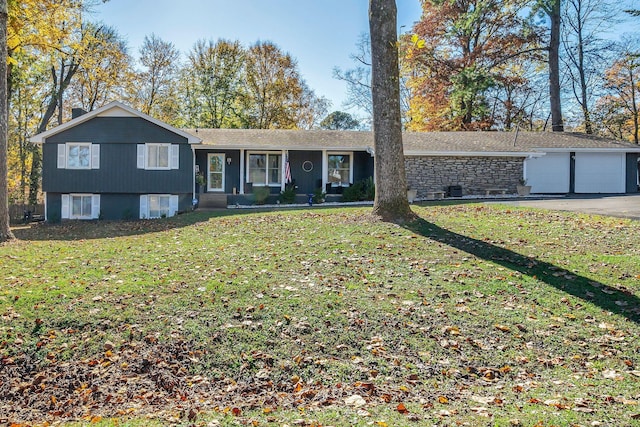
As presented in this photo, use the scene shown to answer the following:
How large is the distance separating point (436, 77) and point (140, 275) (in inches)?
1005

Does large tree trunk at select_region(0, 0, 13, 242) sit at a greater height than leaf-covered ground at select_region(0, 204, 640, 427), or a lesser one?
greater

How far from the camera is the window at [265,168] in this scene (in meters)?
21.5

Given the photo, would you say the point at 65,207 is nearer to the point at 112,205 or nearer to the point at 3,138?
the point at 112,205

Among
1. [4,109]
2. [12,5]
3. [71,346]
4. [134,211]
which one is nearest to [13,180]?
[134,211]

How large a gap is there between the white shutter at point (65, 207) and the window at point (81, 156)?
1.22 m

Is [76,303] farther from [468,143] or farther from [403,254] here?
[468,143]

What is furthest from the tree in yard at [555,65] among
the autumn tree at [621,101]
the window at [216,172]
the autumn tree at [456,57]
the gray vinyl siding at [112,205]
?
the gray vinyl siding at [112,205]

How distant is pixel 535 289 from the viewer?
6.20 meters

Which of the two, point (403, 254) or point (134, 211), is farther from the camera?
point (134, 211)

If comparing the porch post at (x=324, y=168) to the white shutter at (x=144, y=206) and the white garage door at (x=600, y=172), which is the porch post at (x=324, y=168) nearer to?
the white shutter at (x=144, y=206)

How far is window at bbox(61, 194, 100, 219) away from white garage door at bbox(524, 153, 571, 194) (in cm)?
1978

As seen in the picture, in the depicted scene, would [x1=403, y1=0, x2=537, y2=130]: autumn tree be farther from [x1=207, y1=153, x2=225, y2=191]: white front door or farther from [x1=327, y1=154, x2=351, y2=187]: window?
[x1=207, y1=153, x2=225, y2=191]: white front door

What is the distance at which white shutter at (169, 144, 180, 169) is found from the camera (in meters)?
18.2

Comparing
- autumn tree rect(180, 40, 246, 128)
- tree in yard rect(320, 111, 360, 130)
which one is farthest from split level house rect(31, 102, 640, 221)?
tree in yard rect(320, 111, 360, 130)
